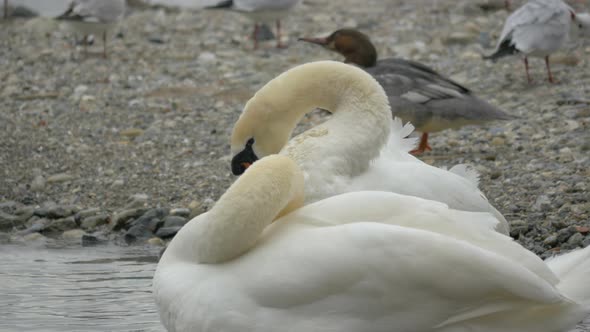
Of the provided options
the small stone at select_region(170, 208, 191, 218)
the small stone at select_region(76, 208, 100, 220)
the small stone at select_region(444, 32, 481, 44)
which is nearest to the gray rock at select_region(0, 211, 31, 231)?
the small stone at select_region(76, 208, 100, 220)

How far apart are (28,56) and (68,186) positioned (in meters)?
6.26

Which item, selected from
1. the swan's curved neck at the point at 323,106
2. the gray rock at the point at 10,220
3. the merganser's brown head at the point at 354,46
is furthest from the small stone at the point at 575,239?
the gray rock at the point at 10,220

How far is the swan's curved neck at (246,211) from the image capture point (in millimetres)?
4258

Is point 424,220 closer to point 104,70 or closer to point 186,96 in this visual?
point 186,96

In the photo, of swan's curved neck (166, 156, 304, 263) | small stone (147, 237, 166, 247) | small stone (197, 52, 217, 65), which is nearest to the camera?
swan's curved neck (166, 156, 304, 263)

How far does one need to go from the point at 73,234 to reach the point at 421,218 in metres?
3.77

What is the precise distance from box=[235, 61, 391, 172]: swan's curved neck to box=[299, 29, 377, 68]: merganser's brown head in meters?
3.52

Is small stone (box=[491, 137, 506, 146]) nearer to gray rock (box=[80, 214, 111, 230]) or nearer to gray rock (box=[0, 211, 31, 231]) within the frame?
gray rock (box=[80, 214, 111, 230])

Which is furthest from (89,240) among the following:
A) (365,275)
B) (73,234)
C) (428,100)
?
(365,275)

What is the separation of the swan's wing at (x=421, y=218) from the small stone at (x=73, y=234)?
131 inches

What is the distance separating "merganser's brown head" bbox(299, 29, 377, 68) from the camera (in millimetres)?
8961

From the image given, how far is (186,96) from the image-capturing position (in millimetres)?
11508

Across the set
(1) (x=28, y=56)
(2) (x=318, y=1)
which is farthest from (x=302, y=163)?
(2) (x=318, y=1)

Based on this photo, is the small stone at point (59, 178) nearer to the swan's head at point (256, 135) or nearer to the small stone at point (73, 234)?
the small stone at point (73, 234)
